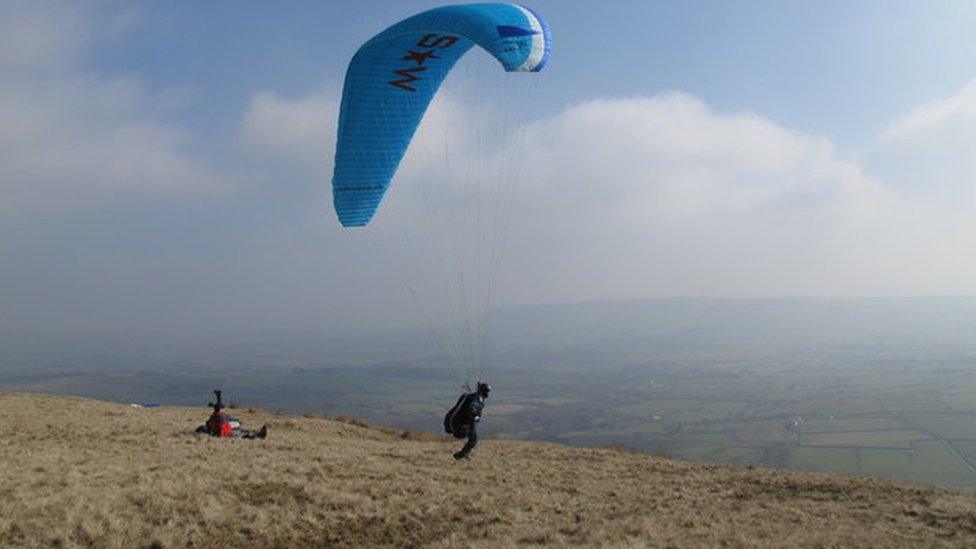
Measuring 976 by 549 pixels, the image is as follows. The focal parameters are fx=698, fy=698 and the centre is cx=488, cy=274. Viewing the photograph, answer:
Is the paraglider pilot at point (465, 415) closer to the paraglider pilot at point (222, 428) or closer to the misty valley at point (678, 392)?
the paraglider pilot at point (222, 428)

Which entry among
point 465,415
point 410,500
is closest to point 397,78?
point 465,415

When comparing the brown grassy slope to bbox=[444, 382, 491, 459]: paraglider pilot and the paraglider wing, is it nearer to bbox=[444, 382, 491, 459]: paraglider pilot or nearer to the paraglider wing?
bbox=[444, 382, 491, 459]: paraglider pilot

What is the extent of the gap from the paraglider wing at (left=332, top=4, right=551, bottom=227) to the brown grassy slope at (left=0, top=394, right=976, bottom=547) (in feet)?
20.7

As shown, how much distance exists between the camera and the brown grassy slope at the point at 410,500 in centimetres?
968

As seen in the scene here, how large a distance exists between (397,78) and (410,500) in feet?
30.5

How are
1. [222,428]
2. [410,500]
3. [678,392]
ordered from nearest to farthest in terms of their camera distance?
[410,500], [222,428], [678,392]

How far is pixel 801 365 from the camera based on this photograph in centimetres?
13475

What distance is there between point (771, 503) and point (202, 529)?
926cm

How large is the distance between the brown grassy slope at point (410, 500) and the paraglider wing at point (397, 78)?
630 centimetres

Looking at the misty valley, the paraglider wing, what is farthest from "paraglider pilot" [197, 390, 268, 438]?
the misty valley

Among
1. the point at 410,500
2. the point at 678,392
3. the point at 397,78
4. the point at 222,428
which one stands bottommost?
the point at 678,392

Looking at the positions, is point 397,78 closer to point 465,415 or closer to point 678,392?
point 465,415

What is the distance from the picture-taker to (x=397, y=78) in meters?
15.8

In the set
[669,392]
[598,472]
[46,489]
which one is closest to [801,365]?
[669,392]
